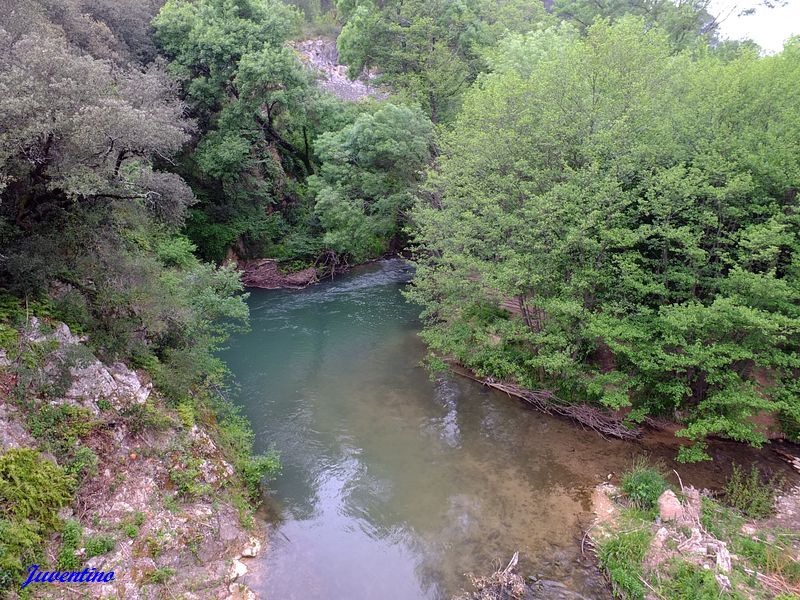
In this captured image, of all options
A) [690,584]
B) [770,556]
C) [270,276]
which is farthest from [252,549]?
[270,276]

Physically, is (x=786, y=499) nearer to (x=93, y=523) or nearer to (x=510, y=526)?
(x=510, y=526)

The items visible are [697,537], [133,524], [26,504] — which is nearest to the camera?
[26,504]

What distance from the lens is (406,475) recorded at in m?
11.5

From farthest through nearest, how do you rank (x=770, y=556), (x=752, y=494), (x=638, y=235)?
(x=638, y=235), (x=752, y=494), (x=770, y=556)

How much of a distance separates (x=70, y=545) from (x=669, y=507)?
10713 mm

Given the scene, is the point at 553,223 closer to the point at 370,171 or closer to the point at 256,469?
the point at 256,469

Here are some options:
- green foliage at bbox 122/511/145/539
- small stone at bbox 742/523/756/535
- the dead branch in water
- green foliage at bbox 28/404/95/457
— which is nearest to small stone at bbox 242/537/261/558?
green foliage at bbox 122/511/145/539

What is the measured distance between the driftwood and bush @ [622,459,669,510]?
1.80 metres

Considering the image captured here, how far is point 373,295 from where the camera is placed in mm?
24406

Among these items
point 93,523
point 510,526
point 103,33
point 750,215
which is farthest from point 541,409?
point 103,33

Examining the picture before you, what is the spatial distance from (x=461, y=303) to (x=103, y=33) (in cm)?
1781

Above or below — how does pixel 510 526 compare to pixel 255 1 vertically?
below

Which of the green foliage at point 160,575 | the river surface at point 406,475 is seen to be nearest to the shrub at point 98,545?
the green foliage at point 160,575

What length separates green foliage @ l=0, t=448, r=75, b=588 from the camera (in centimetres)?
642
